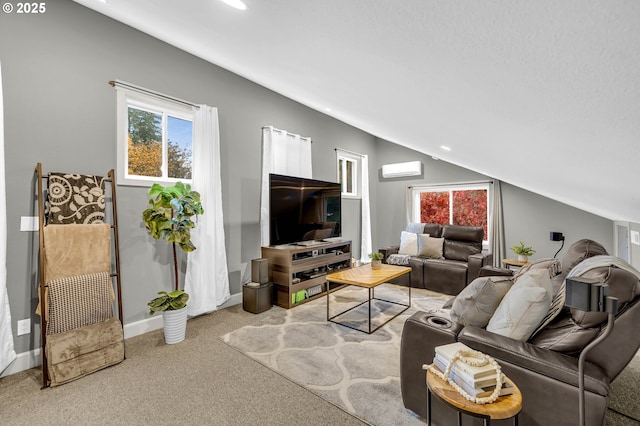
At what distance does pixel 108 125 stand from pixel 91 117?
5.6 inches

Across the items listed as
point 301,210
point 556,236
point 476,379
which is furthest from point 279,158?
point 556,236

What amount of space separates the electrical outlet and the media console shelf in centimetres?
236

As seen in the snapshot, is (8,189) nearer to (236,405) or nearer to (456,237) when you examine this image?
(236,405)

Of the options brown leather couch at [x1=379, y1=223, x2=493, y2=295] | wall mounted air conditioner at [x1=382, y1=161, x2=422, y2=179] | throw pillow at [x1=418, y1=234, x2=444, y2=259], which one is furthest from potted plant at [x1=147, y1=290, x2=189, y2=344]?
wall mounted air conditioner at [x1=382, y1=161, x2=422, y2=179]

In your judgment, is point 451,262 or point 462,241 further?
point 462,241

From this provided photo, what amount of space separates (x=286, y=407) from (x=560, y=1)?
227 cm

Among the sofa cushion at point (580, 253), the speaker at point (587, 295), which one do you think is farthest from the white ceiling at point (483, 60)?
the speaker at point (587, 295)

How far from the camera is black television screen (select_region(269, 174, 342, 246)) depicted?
12.7ft

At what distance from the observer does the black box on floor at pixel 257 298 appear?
3461mm

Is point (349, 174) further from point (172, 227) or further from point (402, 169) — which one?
point (172, 227)

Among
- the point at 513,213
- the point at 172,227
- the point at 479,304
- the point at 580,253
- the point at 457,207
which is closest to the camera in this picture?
the point at 479,304

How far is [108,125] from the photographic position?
2.77 m

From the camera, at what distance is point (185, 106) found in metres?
3.36

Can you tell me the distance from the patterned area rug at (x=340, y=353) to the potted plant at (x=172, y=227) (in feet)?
1.64
